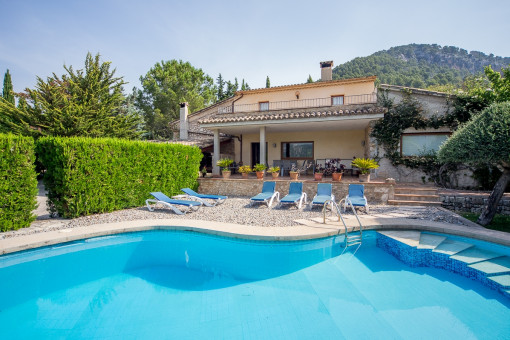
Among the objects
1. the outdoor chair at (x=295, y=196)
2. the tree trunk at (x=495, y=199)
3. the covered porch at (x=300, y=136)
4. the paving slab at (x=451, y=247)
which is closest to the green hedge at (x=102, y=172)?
the covered porch at (x=300, y=136)

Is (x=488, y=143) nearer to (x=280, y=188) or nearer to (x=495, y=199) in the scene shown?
(x=495, y=199)

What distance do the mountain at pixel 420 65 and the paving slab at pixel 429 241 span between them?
43.2 metres

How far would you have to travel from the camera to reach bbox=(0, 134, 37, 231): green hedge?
7.29m

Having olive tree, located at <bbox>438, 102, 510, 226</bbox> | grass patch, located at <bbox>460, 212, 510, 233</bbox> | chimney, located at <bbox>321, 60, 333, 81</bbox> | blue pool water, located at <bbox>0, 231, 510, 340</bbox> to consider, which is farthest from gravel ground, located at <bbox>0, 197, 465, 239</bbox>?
chimney, located at <bbox>321, 60, 333, 81</bbox>

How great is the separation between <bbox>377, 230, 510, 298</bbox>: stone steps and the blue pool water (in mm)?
254

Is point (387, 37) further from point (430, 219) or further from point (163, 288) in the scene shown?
point (163, 288)

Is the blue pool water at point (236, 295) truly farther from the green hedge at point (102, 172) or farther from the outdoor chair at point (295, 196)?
the outdoor chair at point (295, 196)

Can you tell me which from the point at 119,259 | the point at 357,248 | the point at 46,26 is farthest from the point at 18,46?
the point at 357,248

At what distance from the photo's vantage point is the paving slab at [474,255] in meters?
5.80

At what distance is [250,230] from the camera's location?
7426mm

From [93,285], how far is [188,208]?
5422 millimetres

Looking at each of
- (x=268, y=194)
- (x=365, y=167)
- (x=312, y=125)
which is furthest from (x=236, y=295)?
(x=312, y=125)

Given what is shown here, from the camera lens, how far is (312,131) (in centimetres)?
1822

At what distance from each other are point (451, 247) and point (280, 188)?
25.6 feet
